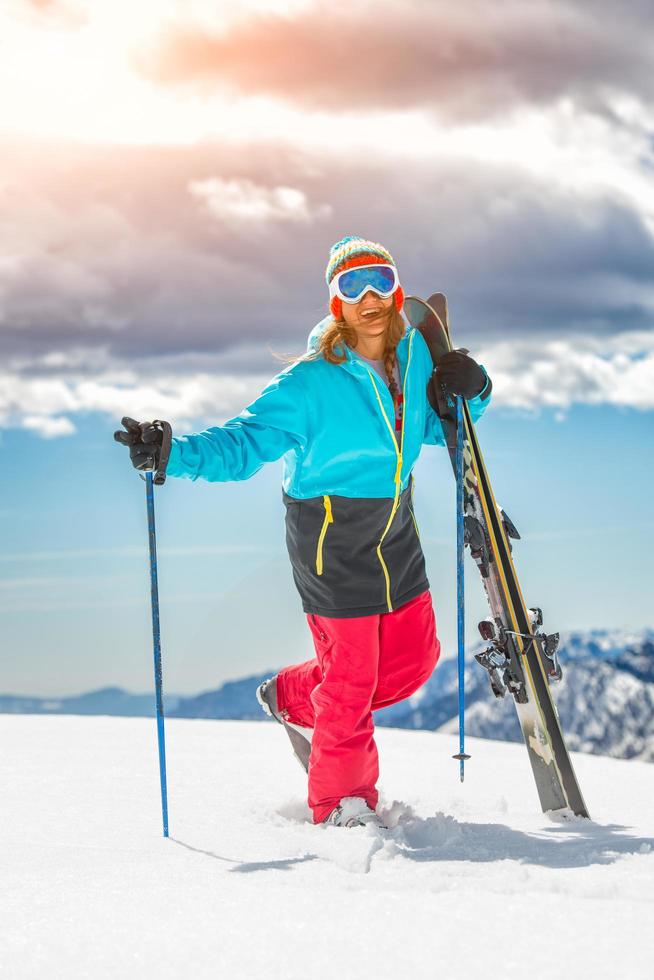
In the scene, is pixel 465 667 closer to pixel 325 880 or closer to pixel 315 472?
pixel 315 472

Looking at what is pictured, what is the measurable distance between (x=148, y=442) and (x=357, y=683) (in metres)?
1.20

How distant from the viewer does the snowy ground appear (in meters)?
2.05

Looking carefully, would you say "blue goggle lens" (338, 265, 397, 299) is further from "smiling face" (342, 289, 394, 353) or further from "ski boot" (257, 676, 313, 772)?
"ski boot" (257, 676, 313, 772)

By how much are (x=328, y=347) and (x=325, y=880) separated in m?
2.06

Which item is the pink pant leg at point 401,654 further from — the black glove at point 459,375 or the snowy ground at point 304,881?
the black glove at point 459,375

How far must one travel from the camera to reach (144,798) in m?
4.27

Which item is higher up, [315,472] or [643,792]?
[315,472]

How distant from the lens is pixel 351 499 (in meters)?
3.76

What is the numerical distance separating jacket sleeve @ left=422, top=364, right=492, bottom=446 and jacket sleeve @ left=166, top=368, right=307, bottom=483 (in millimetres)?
628

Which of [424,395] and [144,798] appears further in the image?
[144,798]

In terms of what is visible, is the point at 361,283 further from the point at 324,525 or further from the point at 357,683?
the point at 357,683

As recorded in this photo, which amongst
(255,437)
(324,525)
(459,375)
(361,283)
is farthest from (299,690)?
(361,283)

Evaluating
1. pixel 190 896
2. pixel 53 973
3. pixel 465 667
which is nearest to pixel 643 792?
pixel 465 667

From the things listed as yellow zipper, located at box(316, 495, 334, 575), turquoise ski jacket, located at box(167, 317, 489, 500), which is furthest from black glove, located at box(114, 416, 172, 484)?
yellow zipper, located at box(316, 495, 334, 575)
